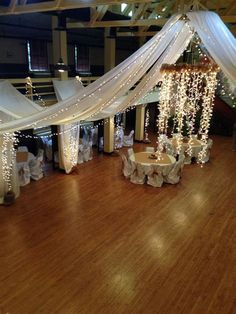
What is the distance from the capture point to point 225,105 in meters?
14.8

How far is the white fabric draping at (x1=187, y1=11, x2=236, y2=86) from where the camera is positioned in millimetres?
3197

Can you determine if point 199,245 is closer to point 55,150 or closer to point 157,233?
point 157,233

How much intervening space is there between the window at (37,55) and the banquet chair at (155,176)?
6.70 meters

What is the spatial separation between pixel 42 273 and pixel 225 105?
1315 cm

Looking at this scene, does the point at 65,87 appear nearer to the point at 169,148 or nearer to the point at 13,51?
the point at 13,51

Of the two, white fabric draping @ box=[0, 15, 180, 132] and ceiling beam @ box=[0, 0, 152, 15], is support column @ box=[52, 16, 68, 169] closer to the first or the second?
ceiling beam @ box=[0, 0, 152, 15]

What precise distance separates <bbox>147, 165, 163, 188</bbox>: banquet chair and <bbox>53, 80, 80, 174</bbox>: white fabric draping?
2.76m

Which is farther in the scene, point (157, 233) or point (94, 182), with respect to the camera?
point (94, 182)

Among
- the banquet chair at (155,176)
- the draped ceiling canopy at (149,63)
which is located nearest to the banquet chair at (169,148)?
the banquet chair at (155,176)

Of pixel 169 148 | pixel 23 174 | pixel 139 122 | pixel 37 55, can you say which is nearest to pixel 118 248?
pixel 23 174

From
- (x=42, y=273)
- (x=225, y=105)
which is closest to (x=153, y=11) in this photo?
(x=225, y=105)

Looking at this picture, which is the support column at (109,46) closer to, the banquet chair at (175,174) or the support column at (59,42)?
the support column at (59,42)

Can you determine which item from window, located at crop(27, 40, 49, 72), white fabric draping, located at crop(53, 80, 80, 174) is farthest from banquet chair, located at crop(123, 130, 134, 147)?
window, located at crop(27, 40, 49, 72)

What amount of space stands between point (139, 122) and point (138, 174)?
5326mm
